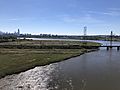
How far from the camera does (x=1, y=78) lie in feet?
86.5

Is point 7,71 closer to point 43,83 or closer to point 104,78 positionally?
point 43,83

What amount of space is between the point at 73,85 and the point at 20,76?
316 inches

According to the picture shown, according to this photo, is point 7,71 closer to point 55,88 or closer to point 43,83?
point 43,83

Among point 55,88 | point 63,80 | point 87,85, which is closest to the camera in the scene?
point 55,88

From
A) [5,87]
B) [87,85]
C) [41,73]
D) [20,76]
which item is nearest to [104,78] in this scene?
[87,85]

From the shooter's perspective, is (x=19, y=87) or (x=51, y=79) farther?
(x=51, y=79)

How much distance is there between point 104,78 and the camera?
2806cm

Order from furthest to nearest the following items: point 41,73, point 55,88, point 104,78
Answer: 1. point 41,73
2. point 104,78
3. point 55,88

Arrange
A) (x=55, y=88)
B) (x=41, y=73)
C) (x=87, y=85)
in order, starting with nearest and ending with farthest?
(x=55, y=88) < (x=87, y=85) < (x=41, y=73)

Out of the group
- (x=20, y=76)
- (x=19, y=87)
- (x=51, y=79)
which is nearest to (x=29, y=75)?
(x=20, y=76)

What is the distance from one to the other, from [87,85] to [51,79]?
515 centimetres

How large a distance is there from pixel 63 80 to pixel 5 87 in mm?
7203

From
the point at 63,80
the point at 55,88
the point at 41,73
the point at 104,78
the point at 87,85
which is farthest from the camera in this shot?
the point at 41,73

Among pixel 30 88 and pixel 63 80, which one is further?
pixel 63 80
